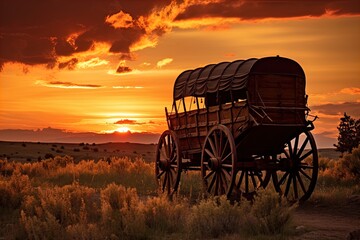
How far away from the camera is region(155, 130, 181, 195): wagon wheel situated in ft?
62.0

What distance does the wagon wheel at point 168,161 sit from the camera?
1889cm

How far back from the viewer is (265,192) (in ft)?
39.0

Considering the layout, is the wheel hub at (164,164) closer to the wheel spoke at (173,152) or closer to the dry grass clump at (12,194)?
the wheel spoke at (173,152)

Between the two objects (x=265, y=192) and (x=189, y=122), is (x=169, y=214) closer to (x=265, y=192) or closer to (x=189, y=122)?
(x=265, y=192)

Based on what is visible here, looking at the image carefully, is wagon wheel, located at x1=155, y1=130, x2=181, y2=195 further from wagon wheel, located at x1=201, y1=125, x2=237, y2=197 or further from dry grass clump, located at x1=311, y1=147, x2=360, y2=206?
dry grass clump, located at x1=311, y1=147, x2=360, y2=206

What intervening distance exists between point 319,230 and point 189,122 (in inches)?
292

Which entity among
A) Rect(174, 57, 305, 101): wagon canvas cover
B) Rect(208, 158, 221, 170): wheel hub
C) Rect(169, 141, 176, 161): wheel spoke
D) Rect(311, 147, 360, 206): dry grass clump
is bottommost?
Rect(311, 147, 360, 206): dry grass clump

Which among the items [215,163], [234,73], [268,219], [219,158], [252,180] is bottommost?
[268,219]

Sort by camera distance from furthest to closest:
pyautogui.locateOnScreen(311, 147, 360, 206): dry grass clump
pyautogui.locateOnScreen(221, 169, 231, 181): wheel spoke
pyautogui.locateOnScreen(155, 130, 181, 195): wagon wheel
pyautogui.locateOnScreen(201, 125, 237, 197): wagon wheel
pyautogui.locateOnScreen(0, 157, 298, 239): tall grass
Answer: pyautogui.locateOnScreen(311, 147, 360, 206): dry grass clump → pyautogui.locateOnScreen(155, 130, 181, 195): wagon wheel → pyautogui.locateOnScreen(201, 125, 237, 197): wagon wheel → pyautogui.locateOnScreen(221, 169, 231, 181): wheel spoke → pyautogui.locateOnScreen(0, 157, 298, 239): tall grass

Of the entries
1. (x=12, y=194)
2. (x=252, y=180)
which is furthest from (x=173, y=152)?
(x=12, y=194)

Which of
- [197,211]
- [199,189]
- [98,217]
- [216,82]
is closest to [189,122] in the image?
[216,82]

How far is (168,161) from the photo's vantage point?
1941 cm

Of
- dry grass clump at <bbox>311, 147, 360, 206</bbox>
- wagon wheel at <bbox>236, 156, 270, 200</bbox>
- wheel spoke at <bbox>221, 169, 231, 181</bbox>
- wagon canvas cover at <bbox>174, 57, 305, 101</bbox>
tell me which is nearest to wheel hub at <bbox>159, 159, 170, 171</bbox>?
wagon wheel at <bbox>236, 156, 270, 200</bbox>

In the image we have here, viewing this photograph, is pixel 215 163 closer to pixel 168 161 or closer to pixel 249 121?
pixel 249 121
